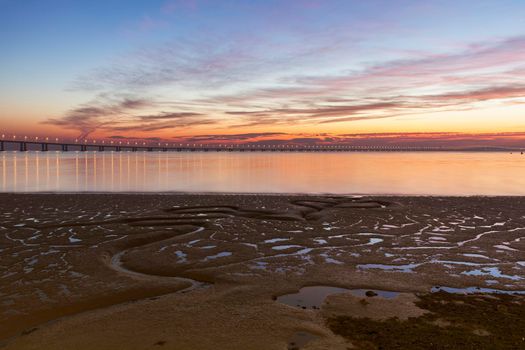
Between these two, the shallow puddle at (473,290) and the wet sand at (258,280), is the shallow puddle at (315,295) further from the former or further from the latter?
the shallow puddle at (473,290)

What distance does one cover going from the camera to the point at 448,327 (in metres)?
6.72

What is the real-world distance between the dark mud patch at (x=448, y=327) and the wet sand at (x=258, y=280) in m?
0.03

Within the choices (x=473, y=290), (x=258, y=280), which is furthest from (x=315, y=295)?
(x=473, y=290)

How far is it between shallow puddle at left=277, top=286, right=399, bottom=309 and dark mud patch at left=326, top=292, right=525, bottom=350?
2.65 feet

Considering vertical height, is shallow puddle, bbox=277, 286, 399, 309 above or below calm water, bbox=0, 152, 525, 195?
below

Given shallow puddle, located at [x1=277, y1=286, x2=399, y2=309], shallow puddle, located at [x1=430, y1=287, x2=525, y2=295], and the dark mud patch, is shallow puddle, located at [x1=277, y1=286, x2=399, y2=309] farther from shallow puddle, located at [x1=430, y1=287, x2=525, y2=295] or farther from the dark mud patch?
shallow puddle, located at [x1=430, y1=287, x2=525, y2=295]

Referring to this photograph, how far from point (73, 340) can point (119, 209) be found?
14038mm

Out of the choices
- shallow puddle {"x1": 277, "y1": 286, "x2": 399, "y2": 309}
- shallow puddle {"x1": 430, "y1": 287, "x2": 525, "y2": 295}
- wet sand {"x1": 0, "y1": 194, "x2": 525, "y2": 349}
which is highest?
wet sand {"x1": 0, "y1": 194, "x2": 525, "y2": 349}

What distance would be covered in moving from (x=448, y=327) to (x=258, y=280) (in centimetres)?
421

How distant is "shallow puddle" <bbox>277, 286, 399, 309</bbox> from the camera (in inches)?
318

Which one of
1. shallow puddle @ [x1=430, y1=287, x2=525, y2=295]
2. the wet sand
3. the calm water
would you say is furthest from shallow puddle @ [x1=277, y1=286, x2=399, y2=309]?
the calm water

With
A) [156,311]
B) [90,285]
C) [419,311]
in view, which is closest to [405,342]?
[419,311]

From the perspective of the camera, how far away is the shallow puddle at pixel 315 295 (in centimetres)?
809

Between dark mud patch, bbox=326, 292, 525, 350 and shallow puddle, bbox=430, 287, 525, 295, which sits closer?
dark mud patch, bbox=326, 292, 525, 350
